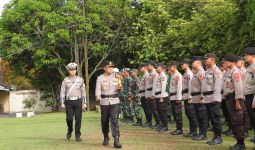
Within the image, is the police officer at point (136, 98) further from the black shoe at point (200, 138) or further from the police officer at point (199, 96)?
the black shoe at point (200, 138)

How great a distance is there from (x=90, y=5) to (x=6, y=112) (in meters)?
15.8

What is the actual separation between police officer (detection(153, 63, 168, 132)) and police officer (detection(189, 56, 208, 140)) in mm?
2078

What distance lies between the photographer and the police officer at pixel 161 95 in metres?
13.4

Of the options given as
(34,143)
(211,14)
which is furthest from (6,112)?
(34,143)

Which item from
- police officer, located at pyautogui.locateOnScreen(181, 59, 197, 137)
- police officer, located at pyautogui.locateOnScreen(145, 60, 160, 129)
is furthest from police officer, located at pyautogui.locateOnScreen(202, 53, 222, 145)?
police officer, located at pyautogui.locateOnScreen(145, 60, 160, 129)

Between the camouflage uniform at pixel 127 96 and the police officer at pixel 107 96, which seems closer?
the police officer at pixel 107 96

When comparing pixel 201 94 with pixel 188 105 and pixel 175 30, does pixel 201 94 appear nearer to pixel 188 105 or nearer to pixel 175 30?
pixel 188 105

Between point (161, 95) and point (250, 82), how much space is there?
4.64 m

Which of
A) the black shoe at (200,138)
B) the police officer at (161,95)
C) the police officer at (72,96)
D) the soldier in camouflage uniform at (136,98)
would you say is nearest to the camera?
the black shoe at (200,138)

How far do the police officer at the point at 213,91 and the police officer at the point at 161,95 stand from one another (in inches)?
112

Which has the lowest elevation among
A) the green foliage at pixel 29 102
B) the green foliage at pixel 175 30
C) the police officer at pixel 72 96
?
the green foliage at pixel 29 102

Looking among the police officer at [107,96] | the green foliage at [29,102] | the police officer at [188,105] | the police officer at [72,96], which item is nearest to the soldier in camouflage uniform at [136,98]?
the police officer at [188,105]

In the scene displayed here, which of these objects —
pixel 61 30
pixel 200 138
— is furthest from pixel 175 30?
pixel 200 138

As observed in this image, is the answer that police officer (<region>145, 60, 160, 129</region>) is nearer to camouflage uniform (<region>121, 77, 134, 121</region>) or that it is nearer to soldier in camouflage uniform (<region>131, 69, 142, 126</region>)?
soldier in camouflage uniform (<region>131, 69, 142, 126</region>)
